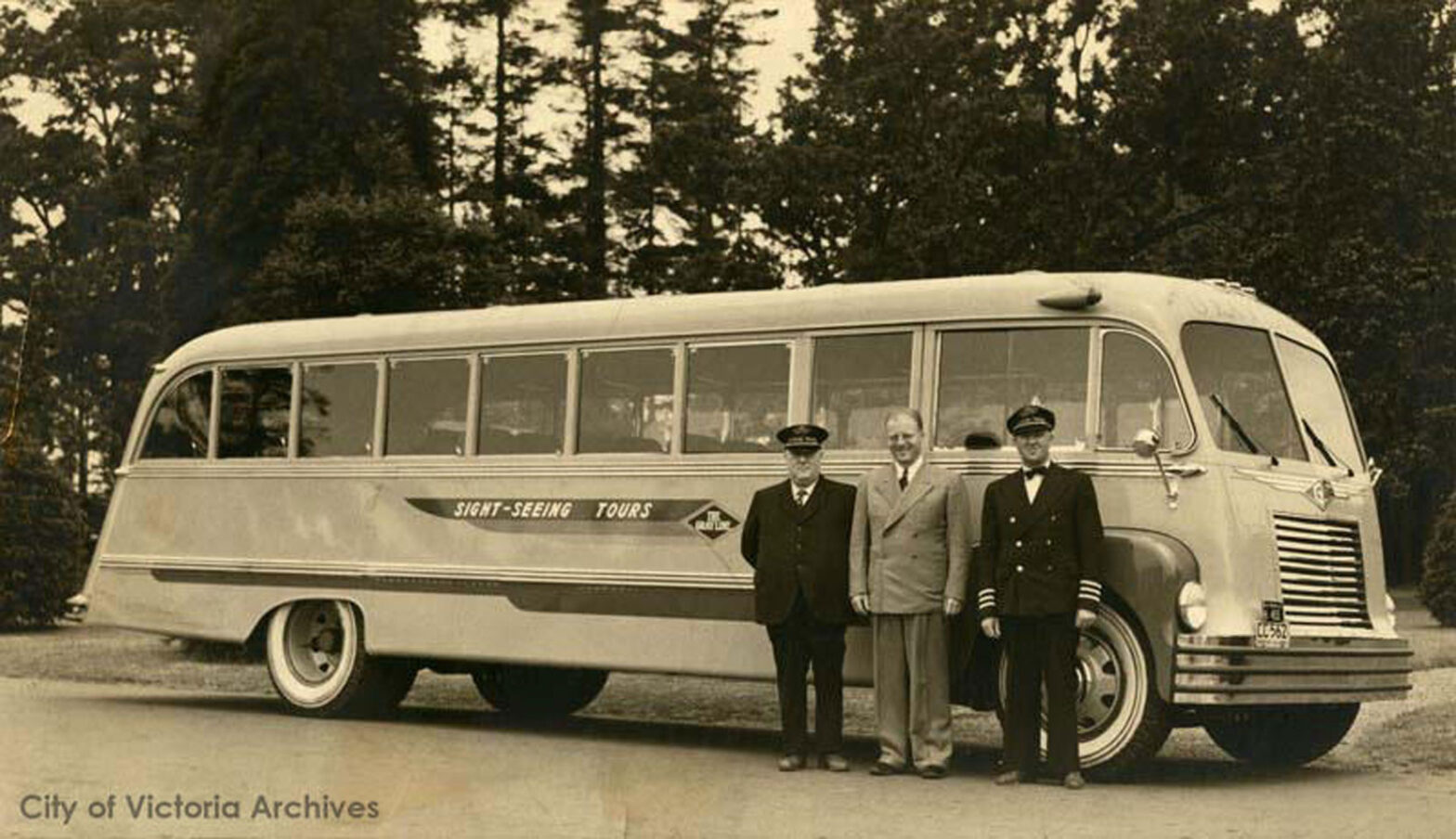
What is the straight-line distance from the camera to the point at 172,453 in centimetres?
1598

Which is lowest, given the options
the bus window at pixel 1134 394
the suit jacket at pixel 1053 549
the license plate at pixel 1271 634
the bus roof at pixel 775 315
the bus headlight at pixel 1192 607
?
the license plate at pixel 1271 634

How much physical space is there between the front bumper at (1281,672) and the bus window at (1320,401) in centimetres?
119

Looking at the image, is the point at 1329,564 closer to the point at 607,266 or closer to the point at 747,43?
the point at 747,43

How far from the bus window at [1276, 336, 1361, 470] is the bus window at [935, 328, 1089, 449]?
1.46m

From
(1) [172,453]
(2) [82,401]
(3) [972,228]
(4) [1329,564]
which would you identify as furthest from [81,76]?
(4) [1329,564]

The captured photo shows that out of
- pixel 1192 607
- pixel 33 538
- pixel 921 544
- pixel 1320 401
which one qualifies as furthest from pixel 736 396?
pixel 33 538

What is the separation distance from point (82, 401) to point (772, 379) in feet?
137

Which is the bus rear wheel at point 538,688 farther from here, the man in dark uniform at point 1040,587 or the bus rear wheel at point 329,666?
the man in dark uniform at point 1040,587

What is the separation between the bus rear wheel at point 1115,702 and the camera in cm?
1080

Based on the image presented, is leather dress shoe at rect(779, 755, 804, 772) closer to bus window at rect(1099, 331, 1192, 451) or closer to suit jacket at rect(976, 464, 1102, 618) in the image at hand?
suit jacket at rect(976, 464, 1102, 618)

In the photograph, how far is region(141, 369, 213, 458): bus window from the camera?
51.9 ft

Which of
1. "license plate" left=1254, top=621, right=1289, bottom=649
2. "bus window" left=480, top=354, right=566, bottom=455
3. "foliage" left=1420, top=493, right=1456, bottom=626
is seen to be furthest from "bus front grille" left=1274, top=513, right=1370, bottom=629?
"foliage" left=1420, top=493, right=1456, bottom=626

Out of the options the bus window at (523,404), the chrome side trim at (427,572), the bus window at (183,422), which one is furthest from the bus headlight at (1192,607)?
the bus window at (183,422)

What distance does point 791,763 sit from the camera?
37.3 ft
